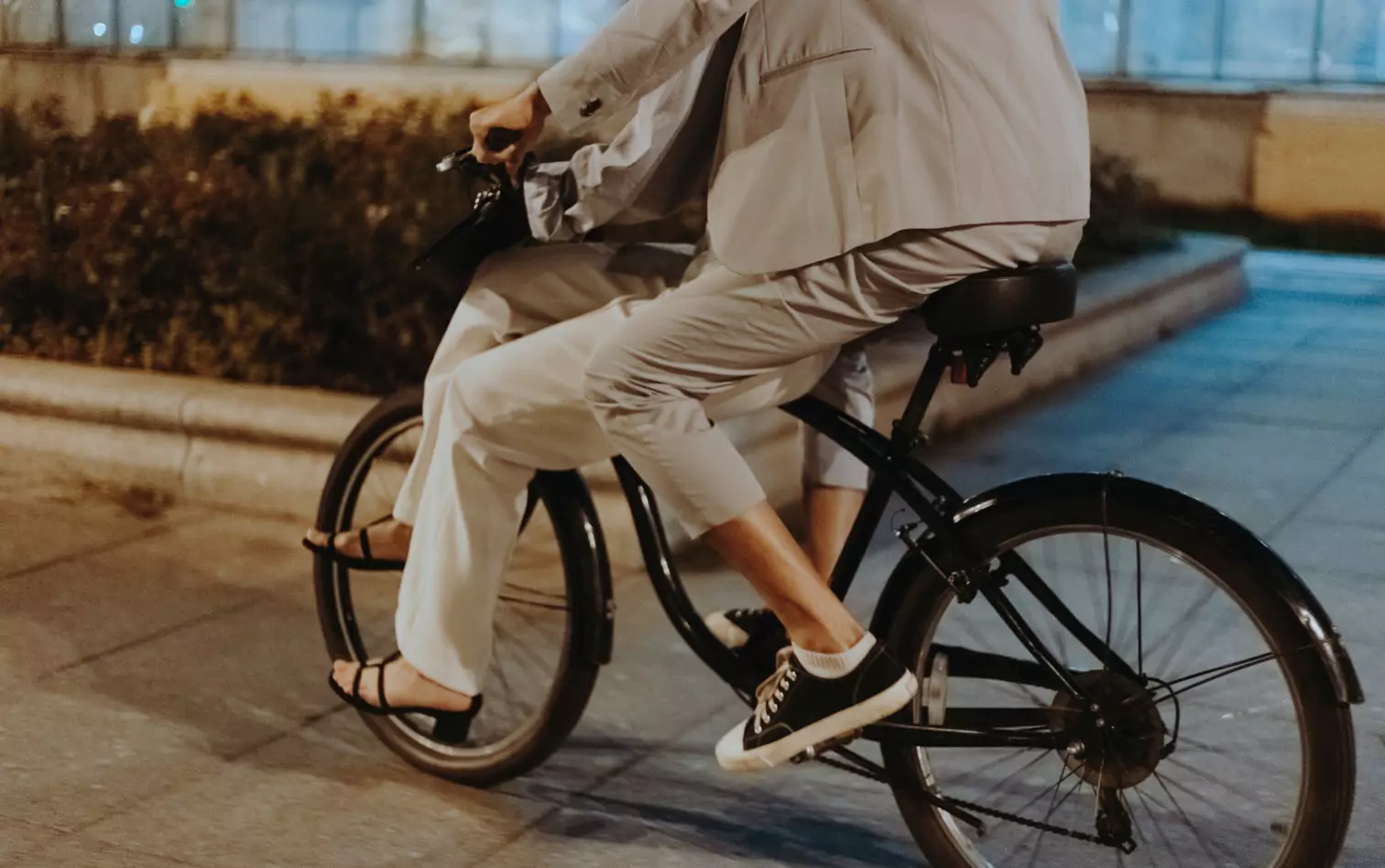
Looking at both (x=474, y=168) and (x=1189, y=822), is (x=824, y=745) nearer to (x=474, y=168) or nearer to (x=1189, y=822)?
(x=1189, y=822)

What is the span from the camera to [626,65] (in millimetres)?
3041

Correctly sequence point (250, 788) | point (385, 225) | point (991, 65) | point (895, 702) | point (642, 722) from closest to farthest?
point (991, 65)
point (895, 702)
point (250, 788)
point (642, 722)
point (385, 225)

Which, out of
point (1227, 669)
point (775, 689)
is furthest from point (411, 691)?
point (1227, 669)

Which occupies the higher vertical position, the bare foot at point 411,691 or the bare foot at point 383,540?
the bare foot at point 383,540

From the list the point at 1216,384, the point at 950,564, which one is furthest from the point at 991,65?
the point at 1216,384

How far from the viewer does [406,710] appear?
3736mm

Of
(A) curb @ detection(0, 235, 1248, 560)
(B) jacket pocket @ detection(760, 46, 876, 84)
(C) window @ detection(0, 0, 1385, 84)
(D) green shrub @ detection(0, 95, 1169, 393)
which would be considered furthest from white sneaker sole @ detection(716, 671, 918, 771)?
(C) window @ detection(0, 0, 1385, 84)

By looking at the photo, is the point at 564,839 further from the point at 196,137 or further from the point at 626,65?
the point at 196,137

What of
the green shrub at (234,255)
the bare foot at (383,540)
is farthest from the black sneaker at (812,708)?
the green shrub at (234,255)

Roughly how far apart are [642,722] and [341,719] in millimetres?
725

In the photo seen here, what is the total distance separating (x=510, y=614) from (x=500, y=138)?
4.44 ft

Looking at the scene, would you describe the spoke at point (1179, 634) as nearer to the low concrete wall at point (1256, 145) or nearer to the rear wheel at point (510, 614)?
the rear wheel at point (510, 614)

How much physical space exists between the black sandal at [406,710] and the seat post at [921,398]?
107cm

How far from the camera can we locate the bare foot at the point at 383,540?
3.82 metres
